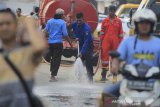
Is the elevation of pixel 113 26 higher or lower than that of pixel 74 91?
higher

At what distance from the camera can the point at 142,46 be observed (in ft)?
22.1

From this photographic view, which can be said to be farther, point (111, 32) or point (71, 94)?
point (111, 32)

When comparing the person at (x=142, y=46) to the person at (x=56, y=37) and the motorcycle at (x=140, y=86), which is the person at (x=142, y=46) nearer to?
the motorcycle at (x=140, y=86)

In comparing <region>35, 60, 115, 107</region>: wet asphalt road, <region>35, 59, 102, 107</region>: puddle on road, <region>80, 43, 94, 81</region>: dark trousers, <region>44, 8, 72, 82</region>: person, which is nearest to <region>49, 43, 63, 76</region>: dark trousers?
<region>44, 8, 72, 82</region>: person

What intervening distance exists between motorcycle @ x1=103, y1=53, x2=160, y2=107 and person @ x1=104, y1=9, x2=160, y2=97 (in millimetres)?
138

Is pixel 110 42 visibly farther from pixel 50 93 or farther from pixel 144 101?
pixel 144 101

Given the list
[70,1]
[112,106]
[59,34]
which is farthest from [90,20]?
[112,106]

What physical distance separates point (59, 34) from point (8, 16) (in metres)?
10.7

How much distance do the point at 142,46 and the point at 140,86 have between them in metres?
0.51

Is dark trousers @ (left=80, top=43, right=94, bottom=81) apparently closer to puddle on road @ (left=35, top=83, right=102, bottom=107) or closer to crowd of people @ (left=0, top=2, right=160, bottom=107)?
puddle on road @ (left=35, top=83, right=102, bottom=107)

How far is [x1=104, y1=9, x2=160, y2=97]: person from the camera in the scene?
6.61 m

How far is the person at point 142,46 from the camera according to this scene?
21.7ft

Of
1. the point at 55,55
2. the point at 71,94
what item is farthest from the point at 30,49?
the point at 55,55

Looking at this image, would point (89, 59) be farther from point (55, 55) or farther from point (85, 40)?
point (55, 55)
